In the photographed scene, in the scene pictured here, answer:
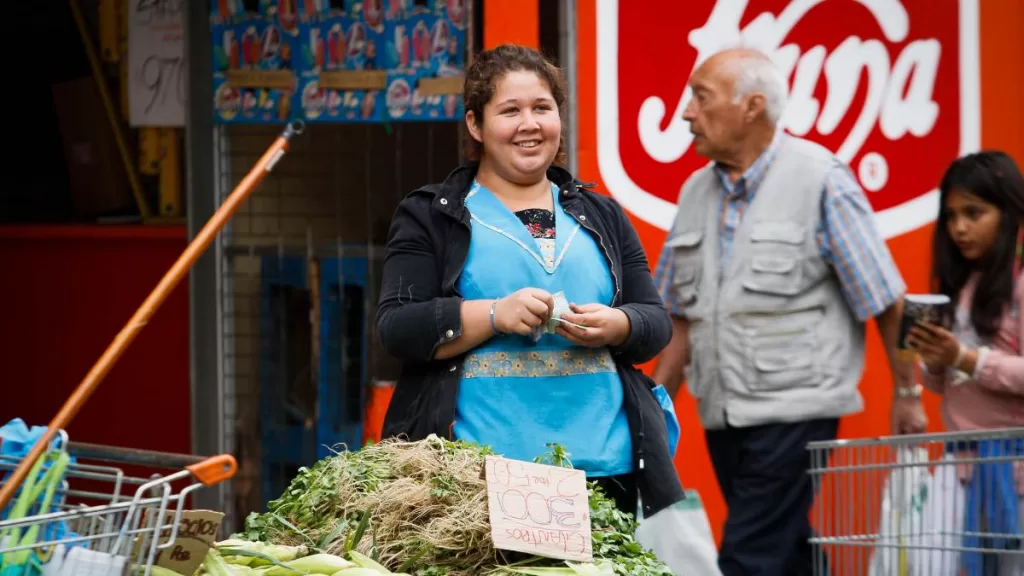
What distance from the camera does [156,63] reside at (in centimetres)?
723

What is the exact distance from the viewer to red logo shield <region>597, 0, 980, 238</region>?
641cm

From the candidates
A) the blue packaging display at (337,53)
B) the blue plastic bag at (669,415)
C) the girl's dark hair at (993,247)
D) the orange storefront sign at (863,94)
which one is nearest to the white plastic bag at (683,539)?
the orange storefront sign at (863,94)

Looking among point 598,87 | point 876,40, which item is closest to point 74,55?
point 598,87

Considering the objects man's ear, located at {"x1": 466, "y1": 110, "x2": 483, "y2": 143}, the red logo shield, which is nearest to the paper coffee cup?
the red logo shield

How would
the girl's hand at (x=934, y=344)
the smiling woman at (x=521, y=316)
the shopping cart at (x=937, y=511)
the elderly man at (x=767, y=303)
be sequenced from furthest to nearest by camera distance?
the elderly man at (x=767, y=303)
the girl's hand at (x=934, y=344)
the shopping cart at (x=937, y=511)
the smiling woman at (x=521, y=316)

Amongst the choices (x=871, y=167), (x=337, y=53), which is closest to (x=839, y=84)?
(x=871, y=167)

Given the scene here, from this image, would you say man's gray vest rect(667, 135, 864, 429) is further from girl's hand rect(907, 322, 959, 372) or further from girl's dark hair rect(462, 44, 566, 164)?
girl's dark hair rect(462, 44, 566, 164)

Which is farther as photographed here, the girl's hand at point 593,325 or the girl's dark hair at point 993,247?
the girl's dark hair at point 993,247

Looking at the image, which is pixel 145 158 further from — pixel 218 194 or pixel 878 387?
pixel 878 387

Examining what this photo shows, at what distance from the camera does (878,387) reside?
6410 millimetres

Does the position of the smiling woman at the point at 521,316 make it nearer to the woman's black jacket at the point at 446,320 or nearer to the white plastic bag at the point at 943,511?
the woman's black jacket at the point at 446,320

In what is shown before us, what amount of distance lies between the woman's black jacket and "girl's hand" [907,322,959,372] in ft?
5.00

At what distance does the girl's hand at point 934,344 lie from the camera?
5.24m

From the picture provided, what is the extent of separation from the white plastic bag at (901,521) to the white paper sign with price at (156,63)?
4020 mm
